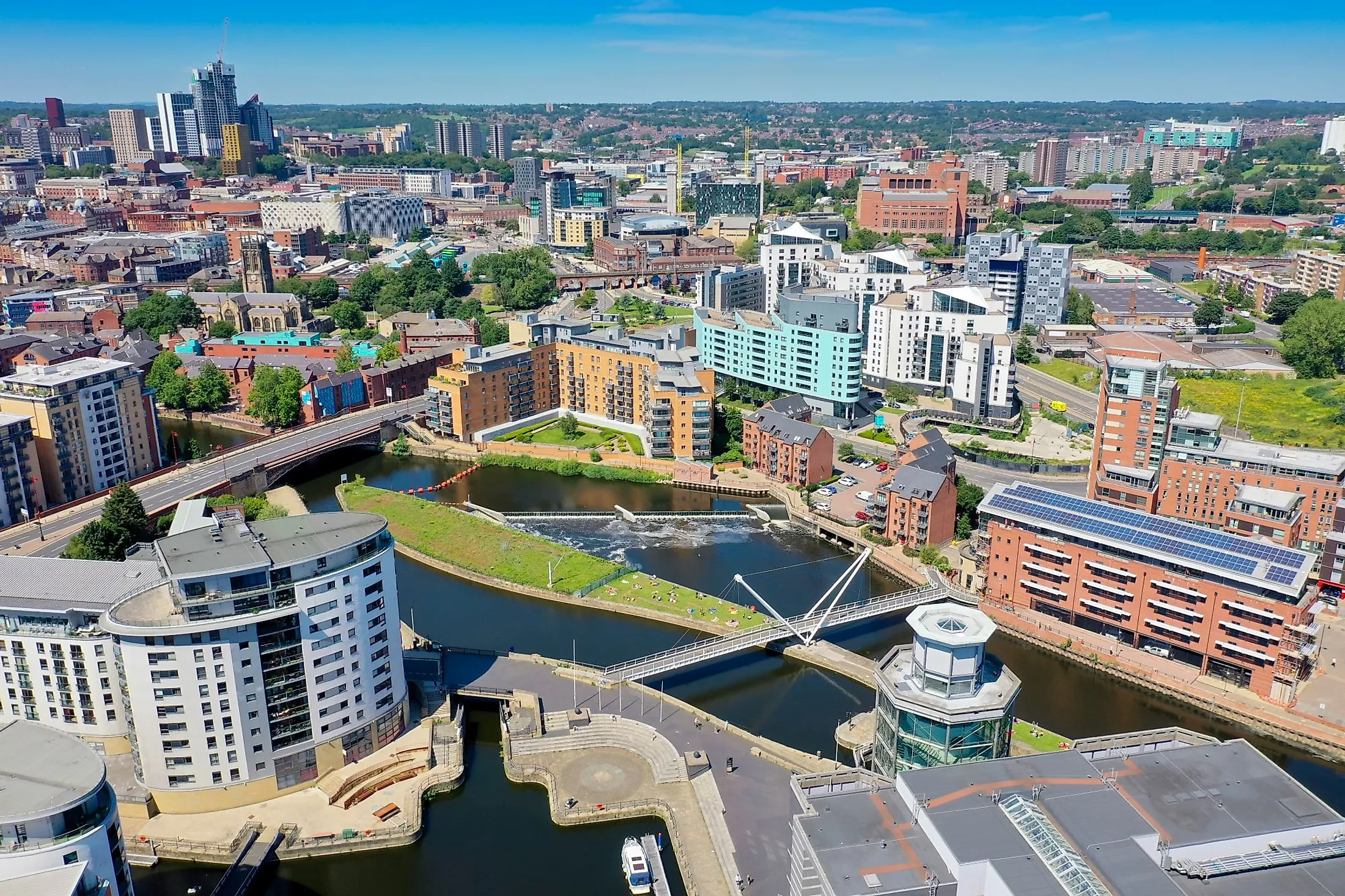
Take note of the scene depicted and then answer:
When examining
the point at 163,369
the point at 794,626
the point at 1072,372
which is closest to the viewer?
the point at 794,626

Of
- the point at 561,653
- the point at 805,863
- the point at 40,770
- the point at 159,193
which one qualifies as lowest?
Answer: the point at 561,653

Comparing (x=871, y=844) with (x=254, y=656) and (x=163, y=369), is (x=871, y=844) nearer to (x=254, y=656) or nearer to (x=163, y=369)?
(x=254, y=656)

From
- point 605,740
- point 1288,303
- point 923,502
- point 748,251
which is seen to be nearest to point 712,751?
point 605,740

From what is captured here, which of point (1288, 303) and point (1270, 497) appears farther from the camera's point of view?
point (1288, 303)

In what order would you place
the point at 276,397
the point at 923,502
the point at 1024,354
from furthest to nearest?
1. the point at 1024,354
2. the point at 276,397
3. the point at 923,502

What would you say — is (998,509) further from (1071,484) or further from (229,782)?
(229,782)

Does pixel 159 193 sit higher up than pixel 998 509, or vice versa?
pixel 159 193

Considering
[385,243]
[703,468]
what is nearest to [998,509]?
[703,468]
